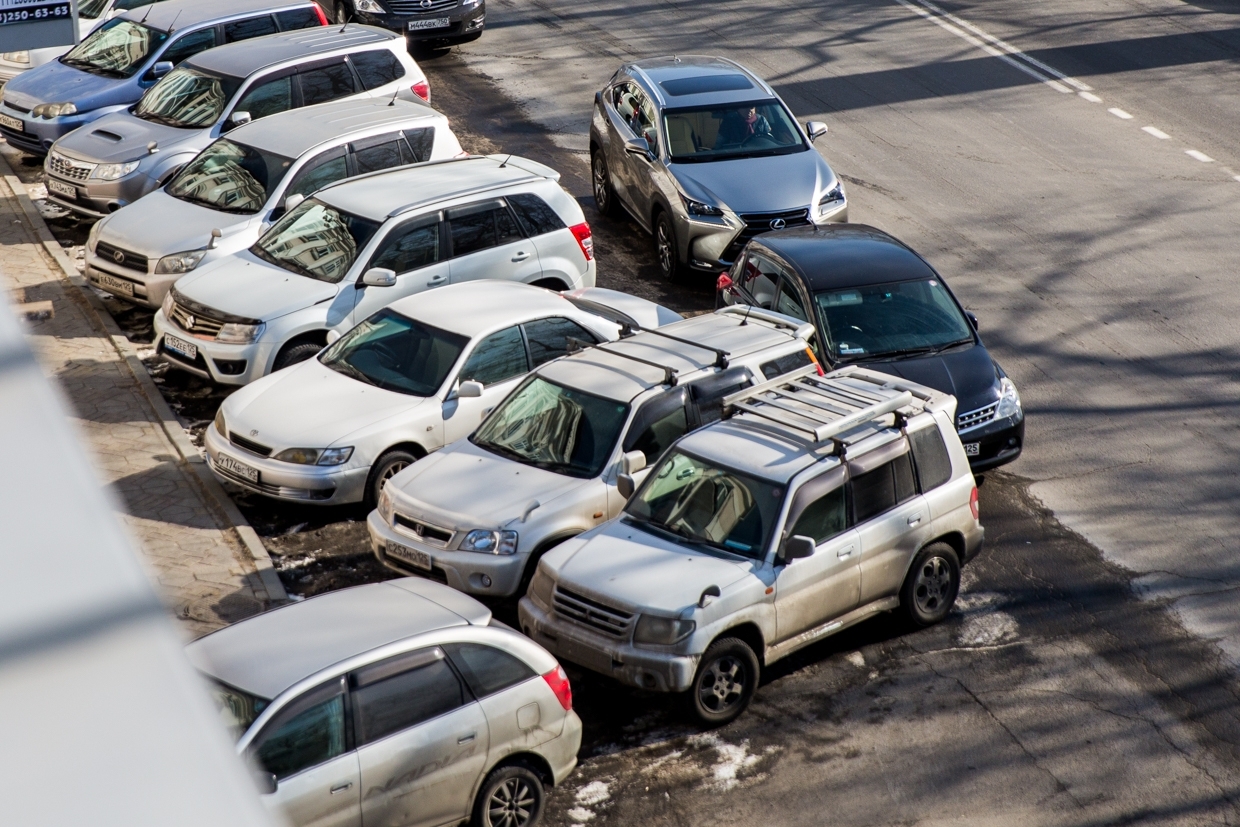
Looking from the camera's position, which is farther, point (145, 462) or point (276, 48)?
point (276, 48)

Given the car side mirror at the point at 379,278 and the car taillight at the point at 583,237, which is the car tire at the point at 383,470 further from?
the car taillight at the point at 583,237

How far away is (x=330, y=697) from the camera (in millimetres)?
6992

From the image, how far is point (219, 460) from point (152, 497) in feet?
2.29

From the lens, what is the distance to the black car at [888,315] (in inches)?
453

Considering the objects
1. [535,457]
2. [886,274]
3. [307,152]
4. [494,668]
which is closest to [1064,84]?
[886,274]

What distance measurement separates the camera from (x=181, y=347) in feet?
41.7

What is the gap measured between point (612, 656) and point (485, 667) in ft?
4.37

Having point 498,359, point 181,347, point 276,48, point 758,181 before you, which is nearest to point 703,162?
point 758,181

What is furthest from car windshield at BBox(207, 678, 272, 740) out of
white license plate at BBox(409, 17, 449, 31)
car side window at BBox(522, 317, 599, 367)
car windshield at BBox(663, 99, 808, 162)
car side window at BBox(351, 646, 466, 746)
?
white license plate at BBox(409, 17, 449, 31)

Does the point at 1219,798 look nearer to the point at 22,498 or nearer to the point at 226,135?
the point at 22,498

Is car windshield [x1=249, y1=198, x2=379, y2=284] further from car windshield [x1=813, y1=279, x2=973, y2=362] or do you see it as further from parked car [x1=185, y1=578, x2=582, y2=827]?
parked car [x1=185, y1=578, x2=582, y2=827]

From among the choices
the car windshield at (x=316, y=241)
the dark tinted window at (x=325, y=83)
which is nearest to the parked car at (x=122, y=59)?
the dark tinted window at (x=325, y=83)

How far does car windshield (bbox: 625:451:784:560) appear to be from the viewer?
9047 millimetres

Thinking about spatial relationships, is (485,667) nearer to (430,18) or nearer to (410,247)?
(410,247)
